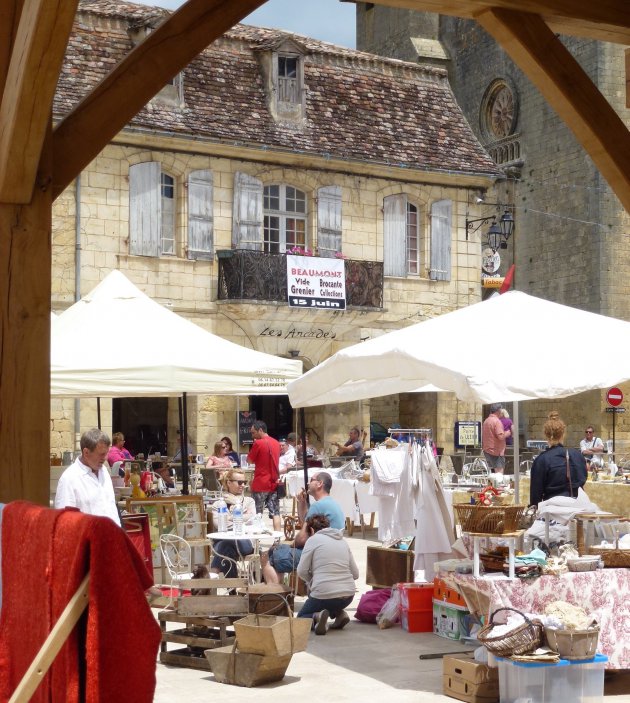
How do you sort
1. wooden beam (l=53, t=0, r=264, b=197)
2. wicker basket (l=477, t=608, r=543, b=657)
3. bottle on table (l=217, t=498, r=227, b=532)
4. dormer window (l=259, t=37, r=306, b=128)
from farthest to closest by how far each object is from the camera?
1. dormer window (l=259, t=37, r=306, b=128)
2. bottle on table (l=217, t=498, r=227, b=532)
3. wicker basket (l=477, t=608, r=543, b=657)
4. wooden beam (l=53, t=0, r=264, b=197)

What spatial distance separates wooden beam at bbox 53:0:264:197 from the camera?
4754mm

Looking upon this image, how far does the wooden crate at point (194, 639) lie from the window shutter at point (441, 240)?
18769mm

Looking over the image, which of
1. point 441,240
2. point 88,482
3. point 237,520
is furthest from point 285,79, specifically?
point 88,482

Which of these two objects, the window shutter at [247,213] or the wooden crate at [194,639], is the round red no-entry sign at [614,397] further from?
the wooden crate at [194,639]

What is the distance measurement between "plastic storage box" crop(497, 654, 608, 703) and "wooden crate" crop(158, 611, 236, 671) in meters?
2.04

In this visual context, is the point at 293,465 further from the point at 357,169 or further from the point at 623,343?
the point at 623,343

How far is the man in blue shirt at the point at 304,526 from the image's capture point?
9.35 meters

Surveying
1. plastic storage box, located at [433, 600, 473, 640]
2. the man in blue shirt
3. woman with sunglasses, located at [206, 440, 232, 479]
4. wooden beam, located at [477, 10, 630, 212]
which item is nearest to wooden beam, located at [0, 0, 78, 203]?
wooden beam, located at [477, 10, 630, 212]

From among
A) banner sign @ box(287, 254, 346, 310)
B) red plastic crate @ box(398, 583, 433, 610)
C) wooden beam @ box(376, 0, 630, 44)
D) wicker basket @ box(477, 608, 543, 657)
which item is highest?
banner sign @ box(287, 254, 346, 310)

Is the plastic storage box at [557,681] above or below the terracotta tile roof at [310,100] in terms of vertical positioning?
below

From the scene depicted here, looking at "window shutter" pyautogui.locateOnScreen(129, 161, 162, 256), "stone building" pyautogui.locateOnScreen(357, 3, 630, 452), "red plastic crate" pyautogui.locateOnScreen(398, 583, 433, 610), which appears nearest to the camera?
"red plastic crate" pyautogui.locateOnScreen(398, 583, 433, 610)

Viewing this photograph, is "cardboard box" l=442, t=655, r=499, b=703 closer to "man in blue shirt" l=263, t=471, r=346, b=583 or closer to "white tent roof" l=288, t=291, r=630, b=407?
"white tent roof" l=288, t=291, r=630, b=407

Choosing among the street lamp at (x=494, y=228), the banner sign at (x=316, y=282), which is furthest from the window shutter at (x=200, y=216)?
the street lamp at (x=494, y=228)

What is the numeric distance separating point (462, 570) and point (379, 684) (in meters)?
0.96
